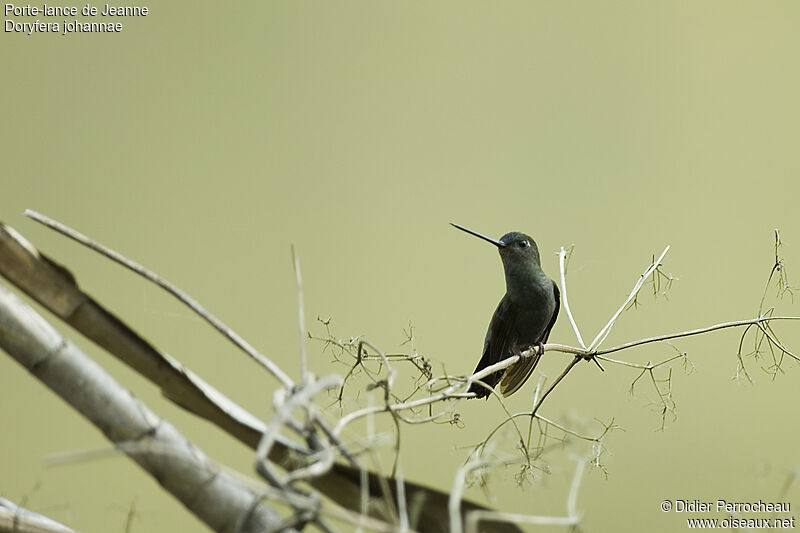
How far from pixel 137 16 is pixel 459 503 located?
178cm

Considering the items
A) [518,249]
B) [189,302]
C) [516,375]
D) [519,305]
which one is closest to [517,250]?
[518,249]

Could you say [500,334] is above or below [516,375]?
above

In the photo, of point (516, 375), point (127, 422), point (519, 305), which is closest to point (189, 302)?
point (127, 422)

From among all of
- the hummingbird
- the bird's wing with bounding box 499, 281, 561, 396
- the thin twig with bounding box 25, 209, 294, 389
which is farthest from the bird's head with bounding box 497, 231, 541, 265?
the thin twig with bounding box 25, 209, 294, 389

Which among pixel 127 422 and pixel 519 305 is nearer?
pixel 127 422

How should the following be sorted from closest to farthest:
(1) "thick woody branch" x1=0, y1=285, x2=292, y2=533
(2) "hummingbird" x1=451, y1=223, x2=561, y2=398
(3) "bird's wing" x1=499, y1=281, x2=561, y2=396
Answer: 1. (1) "thick woody branch" x1=0, y1=285, x2=292, y2=533
2. (3) "bird's wing" x1=499, y1=281, x2=561, y2=396
3. (2) "hummingbird" x1=451, y1=223, x2=561, y2=398

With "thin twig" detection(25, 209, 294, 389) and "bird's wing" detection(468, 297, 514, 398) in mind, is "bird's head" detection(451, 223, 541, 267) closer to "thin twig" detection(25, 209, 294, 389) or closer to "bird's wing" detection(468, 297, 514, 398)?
"bird's wing" detection(468, 297, 514, 398)

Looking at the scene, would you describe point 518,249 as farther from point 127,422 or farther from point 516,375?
point 127,422

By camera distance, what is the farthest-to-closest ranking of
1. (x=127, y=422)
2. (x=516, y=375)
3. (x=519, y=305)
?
(x=519, y=305)
(x=516, y=375)
(x=127, y=422)

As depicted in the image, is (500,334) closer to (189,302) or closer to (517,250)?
(517,250)

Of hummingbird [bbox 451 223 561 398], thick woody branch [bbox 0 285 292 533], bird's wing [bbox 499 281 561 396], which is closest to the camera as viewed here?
thick woody branch [bbox 0 285 292 533]

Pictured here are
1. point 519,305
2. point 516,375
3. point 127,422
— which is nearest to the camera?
point 127,422

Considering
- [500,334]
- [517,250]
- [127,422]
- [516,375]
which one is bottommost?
[127,422]

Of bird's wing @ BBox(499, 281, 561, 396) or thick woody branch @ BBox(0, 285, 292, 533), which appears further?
bird's wing @ BBox(499, 281, 561, 396)
